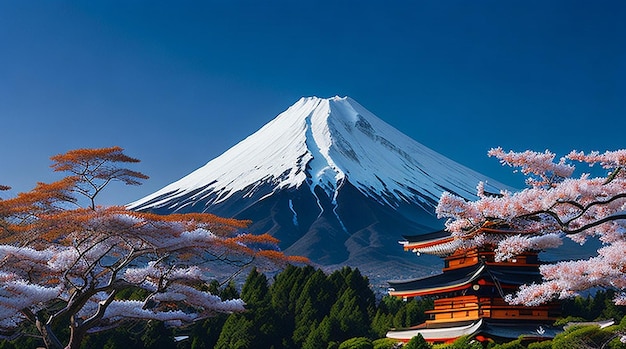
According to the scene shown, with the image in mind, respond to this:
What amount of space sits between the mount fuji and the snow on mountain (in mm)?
184

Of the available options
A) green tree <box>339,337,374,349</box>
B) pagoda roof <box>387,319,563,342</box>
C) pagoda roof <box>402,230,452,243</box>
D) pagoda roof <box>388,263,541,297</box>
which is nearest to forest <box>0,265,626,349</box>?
green tree <box>339,337,374,349</box>

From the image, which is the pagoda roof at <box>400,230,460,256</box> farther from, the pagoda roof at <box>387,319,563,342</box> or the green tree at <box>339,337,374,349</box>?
the green tree at <box>339,337,374,349</box>

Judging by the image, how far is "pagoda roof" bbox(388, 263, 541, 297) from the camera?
17.3 metres

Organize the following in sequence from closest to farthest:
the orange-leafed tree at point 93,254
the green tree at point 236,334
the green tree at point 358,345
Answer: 1. the orange-leafed tree at point 93,254
2. the green tree at point 358,345
3. the green tree at point 236,334

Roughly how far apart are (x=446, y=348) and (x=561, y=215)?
9.33 meters

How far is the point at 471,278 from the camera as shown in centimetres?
1744

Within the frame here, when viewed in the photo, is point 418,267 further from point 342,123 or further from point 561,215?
point 561,215

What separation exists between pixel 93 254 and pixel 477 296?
10.8 meters

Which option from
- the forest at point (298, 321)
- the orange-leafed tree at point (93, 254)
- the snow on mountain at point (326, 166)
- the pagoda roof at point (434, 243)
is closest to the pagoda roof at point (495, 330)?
the forest at point (298, 321)

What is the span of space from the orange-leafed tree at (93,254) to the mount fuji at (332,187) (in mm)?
48720

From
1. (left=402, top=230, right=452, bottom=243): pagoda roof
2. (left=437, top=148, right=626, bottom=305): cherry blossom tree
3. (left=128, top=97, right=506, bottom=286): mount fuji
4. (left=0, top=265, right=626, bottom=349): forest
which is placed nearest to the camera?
(left=437, top=148, right=626, bottom=305): cherry blossom tree

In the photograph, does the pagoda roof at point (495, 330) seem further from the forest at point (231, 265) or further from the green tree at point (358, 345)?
the green tree at point (358, 345)

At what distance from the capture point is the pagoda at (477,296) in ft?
55.5

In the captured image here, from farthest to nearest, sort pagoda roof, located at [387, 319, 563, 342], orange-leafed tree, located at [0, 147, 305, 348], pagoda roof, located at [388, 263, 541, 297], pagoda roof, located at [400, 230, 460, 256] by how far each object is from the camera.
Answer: pagoda roof, located at [400, 230, 460, 256] → pagoda roof, located at [388, 263, 541, 297] → pagoda roof, located at [387, 319, 563, 342] → orange-leafed tree, located at [0, 147, 305, 348]
